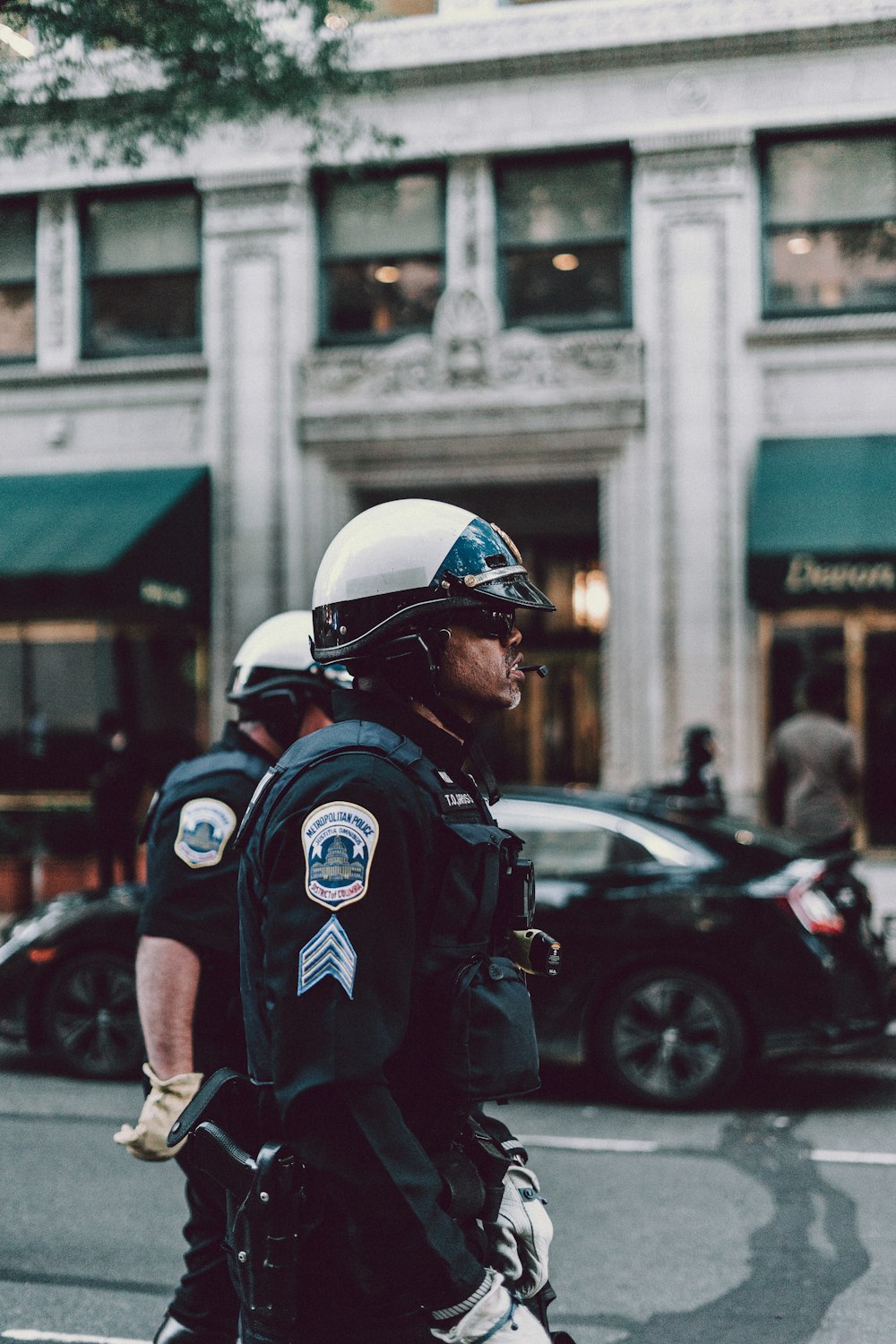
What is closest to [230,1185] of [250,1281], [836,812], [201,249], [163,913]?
[250,1281]

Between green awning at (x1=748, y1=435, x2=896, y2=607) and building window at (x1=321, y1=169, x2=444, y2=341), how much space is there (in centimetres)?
395

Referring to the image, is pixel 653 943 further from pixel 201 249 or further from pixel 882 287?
pixel 201 249

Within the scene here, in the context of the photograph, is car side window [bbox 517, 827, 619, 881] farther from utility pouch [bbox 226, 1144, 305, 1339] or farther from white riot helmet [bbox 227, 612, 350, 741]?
utility pouch [bbox 226, 1144, 305, 1339]

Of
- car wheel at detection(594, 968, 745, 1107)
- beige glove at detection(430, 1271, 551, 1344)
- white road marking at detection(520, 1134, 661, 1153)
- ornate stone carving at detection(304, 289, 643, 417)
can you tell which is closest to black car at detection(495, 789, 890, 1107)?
car wheel at detection(594, 968, 745, 1107)

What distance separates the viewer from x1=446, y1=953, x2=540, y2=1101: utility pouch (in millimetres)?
2129

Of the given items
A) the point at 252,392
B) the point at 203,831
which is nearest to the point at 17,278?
the point at 252,392

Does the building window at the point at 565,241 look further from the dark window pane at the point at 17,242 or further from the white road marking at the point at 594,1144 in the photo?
the white road marking at the point at 594,1144

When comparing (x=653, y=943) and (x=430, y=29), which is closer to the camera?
(x=653, y=943)

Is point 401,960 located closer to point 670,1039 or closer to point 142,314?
point 670,1039

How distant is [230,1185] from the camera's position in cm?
223

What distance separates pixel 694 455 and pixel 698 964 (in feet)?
26.1

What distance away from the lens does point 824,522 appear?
43.1 feet

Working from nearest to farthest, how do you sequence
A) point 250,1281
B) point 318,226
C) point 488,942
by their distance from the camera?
point 250,1281 < point 488,942 < point 318,226

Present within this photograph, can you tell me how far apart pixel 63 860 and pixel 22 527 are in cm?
328
